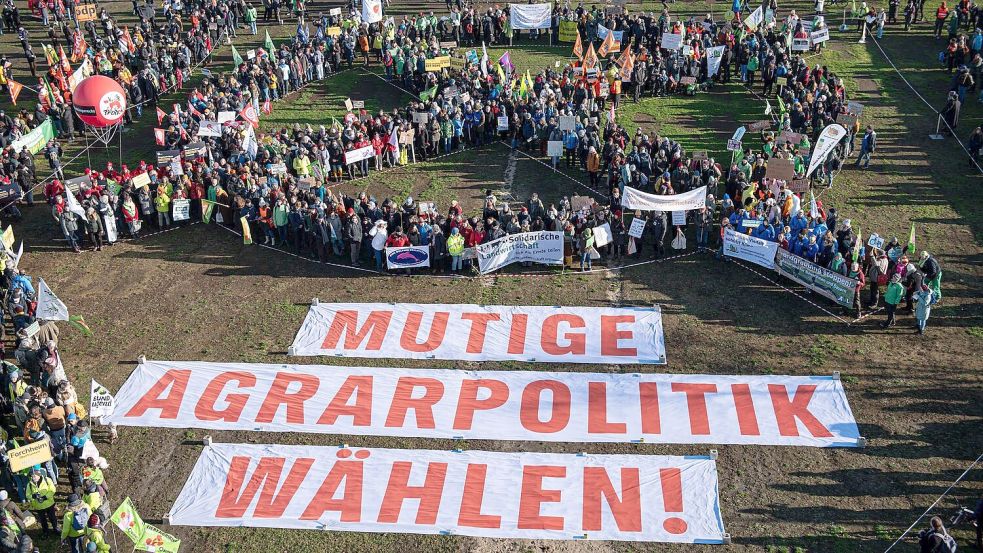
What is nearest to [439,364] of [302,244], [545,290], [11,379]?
[545,290]

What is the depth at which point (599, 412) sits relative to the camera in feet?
71.8

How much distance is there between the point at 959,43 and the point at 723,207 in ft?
60.3

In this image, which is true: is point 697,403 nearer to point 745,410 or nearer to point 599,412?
point 745,410

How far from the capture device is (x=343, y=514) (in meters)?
19.3

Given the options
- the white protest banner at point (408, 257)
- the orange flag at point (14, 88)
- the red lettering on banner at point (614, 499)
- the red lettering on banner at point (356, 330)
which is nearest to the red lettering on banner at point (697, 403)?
the red lettering on banner at point (614, 499)

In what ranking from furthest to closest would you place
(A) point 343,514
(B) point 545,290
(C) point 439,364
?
(B) point 545,290 < (C) point 439,364 < (A) point 343,514

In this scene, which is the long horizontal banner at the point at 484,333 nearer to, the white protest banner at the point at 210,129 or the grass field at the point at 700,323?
the grass field at the point at 700,323

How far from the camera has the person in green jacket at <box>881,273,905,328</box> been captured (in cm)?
2400

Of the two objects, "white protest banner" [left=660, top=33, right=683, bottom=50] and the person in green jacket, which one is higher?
"white protest banner" [left=660, top=33, right=683, bottom=50]

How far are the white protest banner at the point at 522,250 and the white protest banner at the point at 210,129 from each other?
1185cm

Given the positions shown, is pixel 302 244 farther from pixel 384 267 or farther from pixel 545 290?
pixel 545 290

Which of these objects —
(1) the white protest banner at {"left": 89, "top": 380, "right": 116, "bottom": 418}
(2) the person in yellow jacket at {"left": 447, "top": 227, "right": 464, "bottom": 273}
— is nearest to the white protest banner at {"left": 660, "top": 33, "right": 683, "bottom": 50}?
(2) the person in yellow jacket at {"left": 447, "top": 227, "right": 464, "bottom": 273}

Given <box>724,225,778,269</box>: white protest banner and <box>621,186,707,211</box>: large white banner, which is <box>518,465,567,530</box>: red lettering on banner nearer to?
A: <box>724,225,778,269</box>: white protest banner

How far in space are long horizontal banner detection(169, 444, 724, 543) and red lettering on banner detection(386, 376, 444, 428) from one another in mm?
1018
